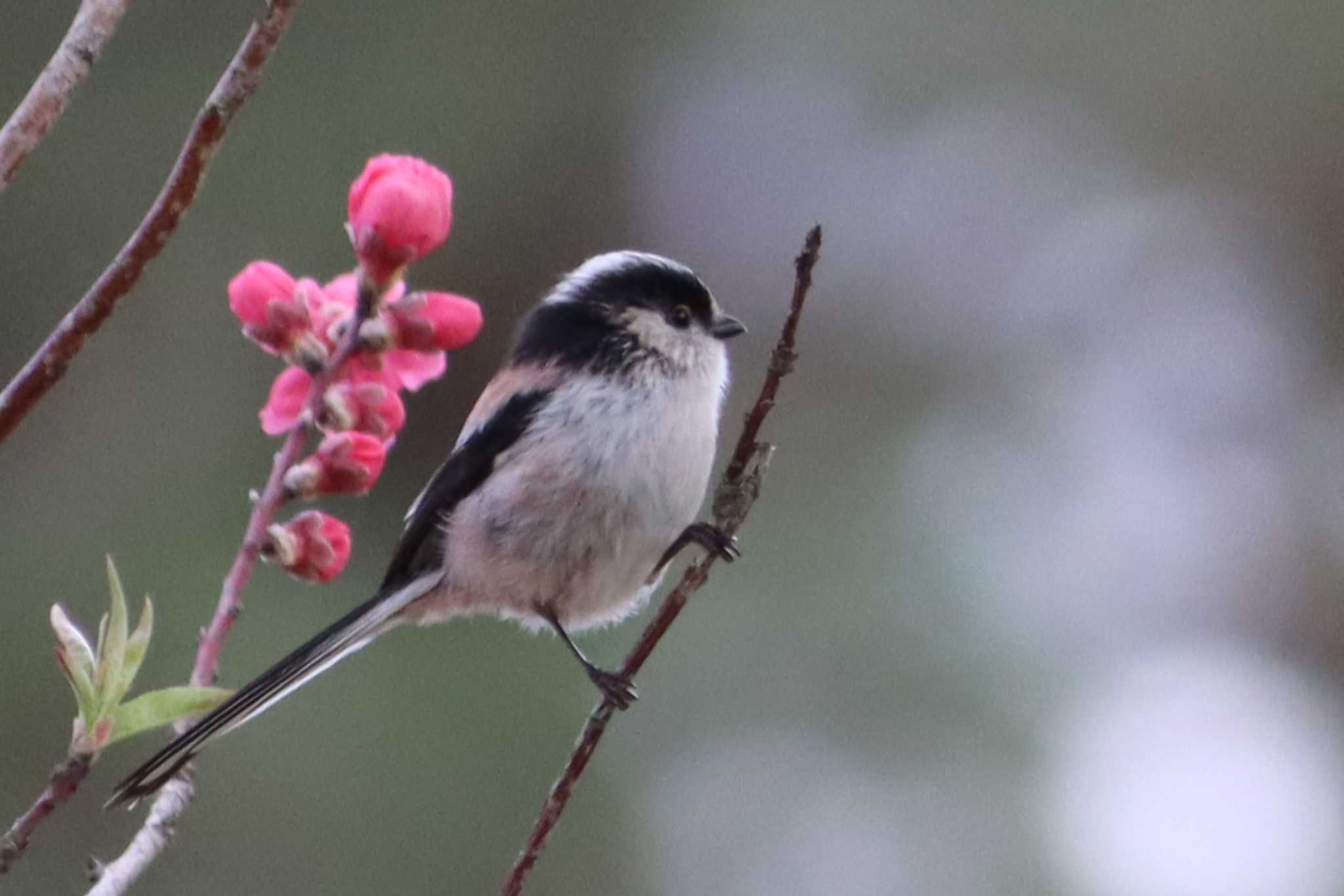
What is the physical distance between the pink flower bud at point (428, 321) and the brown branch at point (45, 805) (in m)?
0.62

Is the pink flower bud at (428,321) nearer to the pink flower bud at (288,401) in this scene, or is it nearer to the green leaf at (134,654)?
the pink flower bud at (288,401)

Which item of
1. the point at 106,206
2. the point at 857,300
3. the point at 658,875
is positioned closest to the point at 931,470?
the point at 857,300

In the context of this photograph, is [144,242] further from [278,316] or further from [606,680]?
[606,680]

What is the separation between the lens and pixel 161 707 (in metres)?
1.59

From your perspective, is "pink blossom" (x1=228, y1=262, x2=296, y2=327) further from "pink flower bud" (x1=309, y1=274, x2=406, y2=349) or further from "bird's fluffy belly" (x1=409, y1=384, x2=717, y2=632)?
"bird's fluffy belly" (x1=409, y1=384, x2=717, y2=632)

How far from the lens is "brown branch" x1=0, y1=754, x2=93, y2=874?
54.1 inches

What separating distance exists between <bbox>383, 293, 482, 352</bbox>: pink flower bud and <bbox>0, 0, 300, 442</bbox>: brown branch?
0.55 metres

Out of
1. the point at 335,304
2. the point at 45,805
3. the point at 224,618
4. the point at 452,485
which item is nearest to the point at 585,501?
the point at 452,485

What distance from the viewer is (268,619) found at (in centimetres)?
524

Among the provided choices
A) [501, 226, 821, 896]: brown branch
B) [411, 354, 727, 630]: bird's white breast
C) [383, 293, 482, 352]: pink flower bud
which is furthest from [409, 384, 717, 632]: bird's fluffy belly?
[383, 293, 482, 352]: pink flower bud

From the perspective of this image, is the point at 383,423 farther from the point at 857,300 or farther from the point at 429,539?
the point at 857,300

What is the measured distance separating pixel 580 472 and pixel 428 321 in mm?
1165

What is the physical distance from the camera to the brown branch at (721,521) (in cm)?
196

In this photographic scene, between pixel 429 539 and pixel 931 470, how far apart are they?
14.5 ft
